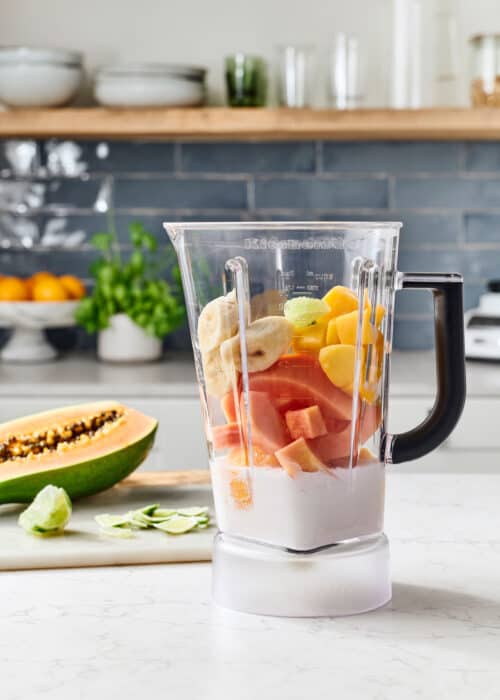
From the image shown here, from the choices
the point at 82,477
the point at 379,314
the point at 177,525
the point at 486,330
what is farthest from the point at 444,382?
the point at 486,330

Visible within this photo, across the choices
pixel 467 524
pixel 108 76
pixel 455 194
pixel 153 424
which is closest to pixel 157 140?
pixel 108 76

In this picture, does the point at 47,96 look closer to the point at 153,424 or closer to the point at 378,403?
the point at 153,424

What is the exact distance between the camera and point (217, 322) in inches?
31.4

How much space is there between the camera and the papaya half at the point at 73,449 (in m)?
1.08

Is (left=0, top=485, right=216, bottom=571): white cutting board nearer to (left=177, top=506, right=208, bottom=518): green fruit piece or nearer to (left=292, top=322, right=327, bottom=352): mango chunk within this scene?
(left=177, top=506, right=208, bottom=518): green fruit piece

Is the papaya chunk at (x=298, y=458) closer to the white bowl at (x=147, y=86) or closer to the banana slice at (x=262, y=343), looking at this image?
the banana slice at (x=262, y=343)

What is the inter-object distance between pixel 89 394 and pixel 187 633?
165cm

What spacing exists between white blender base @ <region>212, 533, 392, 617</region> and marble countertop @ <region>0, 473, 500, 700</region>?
0.01 m

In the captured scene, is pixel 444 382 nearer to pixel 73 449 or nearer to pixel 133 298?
pixel 73 449

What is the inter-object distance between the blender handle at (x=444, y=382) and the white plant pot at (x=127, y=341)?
1907 mm

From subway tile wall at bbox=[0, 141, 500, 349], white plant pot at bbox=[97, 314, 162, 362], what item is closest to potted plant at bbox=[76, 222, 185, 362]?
white plant pot at bbox=[97, 314, 162, 362]

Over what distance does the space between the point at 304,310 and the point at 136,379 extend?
1709 mm

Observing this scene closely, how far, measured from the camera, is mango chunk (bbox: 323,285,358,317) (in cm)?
78

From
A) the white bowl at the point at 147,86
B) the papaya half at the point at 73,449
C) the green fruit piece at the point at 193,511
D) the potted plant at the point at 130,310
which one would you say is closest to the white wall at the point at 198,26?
the white bowl at the point at 147,86
